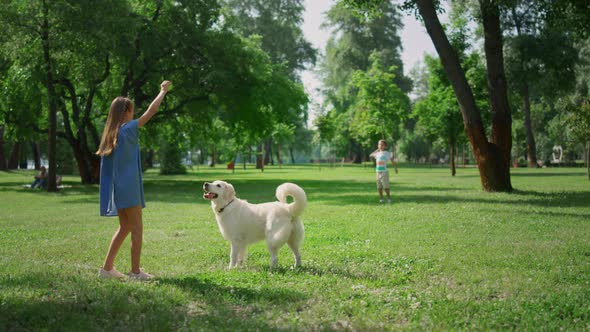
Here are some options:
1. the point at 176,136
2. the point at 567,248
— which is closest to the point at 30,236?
the point at 567,248

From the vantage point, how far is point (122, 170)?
6.44 m

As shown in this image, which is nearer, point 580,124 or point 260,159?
point 580,124

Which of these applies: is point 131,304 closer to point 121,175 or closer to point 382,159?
point 121,175

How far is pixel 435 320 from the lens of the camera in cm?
505

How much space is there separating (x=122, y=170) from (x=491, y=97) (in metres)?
16.7

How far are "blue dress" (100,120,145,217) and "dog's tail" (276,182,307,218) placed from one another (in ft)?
6.28

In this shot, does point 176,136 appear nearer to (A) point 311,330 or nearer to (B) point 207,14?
(B) point 207,14

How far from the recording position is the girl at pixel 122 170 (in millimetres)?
6402

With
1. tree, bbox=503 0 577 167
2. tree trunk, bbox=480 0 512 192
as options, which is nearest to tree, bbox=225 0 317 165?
tree, bbox=503 0 577 167

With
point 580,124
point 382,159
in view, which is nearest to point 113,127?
point 382,159

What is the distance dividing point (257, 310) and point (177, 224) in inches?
317

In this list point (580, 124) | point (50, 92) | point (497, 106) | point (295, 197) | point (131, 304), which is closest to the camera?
point (131, 304)

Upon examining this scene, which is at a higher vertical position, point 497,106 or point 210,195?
point 497,106

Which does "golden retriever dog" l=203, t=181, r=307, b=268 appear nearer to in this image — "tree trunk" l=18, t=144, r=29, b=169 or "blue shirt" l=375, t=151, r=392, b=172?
"blue shirt" l=375, t=151, r=392, b=172
